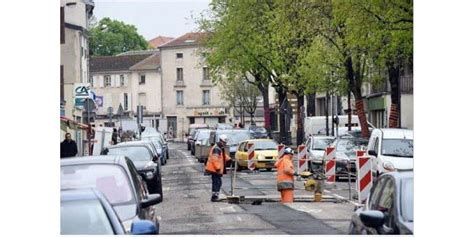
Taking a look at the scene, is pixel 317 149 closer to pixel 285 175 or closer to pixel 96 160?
pixel 285 175

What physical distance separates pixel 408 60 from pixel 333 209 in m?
14.3

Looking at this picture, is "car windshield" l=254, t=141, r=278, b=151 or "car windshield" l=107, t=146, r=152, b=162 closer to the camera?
"car windshield" l=107, t=146, r=152, b=162

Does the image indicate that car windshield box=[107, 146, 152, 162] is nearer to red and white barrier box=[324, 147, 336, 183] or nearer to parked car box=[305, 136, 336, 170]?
red and white barrier box=[324, 147, 336, 183]

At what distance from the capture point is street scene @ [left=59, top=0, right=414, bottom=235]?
47.5ft

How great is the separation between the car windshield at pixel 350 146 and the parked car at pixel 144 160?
6349 mm

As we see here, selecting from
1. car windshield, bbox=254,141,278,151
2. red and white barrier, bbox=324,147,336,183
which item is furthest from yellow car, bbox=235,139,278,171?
red and white barrier, bbox=324,147,336,183

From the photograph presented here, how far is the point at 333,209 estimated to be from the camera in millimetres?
24000

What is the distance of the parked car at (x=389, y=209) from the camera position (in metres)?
11.9

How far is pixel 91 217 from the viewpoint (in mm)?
11711

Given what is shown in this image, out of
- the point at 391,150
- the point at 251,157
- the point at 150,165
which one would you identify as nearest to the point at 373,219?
the point at 150,165

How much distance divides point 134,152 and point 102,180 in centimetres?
1430

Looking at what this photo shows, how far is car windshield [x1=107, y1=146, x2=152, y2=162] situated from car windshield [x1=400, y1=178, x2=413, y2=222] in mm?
16378

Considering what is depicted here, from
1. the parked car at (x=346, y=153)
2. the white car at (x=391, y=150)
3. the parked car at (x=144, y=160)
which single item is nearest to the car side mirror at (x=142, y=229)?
the parked car at (x=144, y=160)
